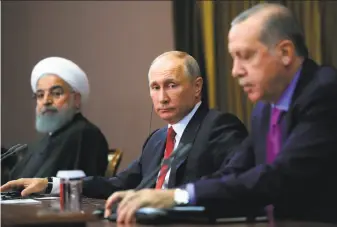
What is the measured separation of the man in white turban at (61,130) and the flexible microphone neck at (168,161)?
4.01 ft

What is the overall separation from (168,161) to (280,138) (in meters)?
0.65

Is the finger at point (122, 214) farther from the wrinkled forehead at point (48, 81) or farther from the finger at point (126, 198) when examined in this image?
the wrinkled forehead at point (48, 81)

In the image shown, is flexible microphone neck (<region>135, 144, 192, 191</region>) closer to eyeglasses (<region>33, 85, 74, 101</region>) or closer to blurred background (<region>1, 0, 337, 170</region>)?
eyeglasses (<region>33, 85, 74, 101</region>)

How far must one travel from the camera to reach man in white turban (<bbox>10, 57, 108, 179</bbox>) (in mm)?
3580

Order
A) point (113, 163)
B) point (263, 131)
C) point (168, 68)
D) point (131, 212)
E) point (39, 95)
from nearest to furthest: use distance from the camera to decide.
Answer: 1. point (131, 212)
2. point (263, 131)
3. point (168, 68)
4. point (113, 163)
5. point (39, 95)

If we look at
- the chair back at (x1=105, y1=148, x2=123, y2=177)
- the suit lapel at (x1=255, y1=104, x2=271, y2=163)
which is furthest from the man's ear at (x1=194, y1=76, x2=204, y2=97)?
the chair back at (x1=105, y1=148, x2=123, y2=177)

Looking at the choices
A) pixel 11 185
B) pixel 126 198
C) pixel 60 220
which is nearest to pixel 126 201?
pixel 126 198

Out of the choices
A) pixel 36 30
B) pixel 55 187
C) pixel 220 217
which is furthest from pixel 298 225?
pixel 36 30

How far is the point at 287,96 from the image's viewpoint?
1.76 meters

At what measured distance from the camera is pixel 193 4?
441 centimetres

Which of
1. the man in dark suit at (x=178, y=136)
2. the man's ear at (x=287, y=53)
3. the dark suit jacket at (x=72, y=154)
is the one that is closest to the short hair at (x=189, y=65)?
the man in dark suit at (x=178, y=136)

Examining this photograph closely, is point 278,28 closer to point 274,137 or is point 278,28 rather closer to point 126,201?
point 274,137

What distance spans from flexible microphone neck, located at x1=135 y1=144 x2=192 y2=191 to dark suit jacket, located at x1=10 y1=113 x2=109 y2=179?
A: 1.22 metres

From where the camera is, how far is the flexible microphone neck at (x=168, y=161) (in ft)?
7.53
